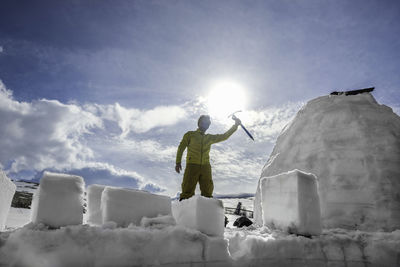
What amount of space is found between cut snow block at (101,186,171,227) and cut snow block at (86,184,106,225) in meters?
0.69

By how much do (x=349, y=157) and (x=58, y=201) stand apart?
5.51 meters

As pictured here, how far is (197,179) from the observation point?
A: 445 cm

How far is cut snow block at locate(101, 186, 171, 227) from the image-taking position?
249 cm

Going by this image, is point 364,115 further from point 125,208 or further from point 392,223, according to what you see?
point 125,208

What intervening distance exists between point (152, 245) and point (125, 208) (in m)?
0.51

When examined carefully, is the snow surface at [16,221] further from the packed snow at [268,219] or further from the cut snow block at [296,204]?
the cut snow block at [296,204]

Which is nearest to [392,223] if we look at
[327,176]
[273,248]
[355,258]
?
[327,176]

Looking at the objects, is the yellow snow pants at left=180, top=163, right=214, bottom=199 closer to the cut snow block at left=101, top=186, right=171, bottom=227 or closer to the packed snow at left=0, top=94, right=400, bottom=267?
the packed snow at left=0, top=94, right=400, bottom=267

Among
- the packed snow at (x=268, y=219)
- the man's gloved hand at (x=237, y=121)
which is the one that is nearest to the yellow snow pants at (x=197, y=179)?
the packed snow at (x=268, y=219)

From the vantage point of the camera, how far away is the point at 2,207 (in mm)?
3209

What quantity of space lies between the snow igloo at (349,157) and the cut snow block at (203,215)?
10.5 ft

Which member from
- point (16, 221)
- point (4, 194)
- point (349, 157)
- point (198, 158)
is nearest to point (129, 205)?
point (4, 194)

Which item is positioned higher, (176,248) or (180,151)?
(180,151)

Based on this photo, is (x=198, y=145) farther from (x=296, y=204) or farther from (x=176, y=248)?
(x=176, y=248)
